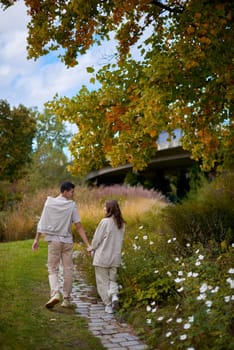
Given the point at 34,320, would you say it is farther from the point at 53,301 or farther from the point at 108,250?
the point at 108,250

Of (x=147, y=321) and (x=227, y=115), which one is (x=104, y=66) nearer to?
(x=227, y=115)

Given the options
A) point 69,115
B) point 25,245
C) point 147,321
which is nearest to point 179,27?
point 69,115

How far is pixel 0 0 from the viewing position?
283 inches

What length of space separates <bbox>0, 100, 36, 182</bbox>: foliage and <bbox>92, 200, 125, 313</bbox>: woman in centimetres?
1972

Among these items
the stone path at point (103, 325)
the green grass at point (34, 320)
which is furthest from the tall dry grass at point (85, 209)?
the stone path at point (103, 325)

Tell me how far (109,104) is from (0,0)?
2.30 metres

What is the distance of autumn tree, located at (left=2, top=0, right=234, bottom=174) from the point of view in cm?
683

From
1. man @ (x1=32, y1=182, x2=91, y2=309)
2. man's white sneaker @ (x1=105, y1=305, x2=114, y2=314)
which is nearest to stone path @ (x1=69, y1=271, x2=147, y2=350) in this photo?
man's white sneaker @ (x1=105, y1=305, x2=114, y2=314)

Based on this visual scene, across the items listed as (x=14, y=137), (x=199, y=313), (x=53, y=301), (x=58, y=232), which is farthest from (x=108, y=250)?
(x=14, y=137)

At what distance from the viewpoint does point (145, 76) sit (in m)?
7.61

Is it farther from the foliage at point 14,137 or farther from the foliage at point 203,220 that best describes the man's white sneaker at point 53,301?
the foliage at point 14,137

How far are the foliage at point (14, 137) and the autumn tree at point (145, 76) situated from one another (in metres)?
18.4

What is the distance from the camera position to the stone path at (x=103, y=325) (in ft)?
18.4

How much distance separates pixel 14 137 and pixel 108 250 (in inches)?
825
